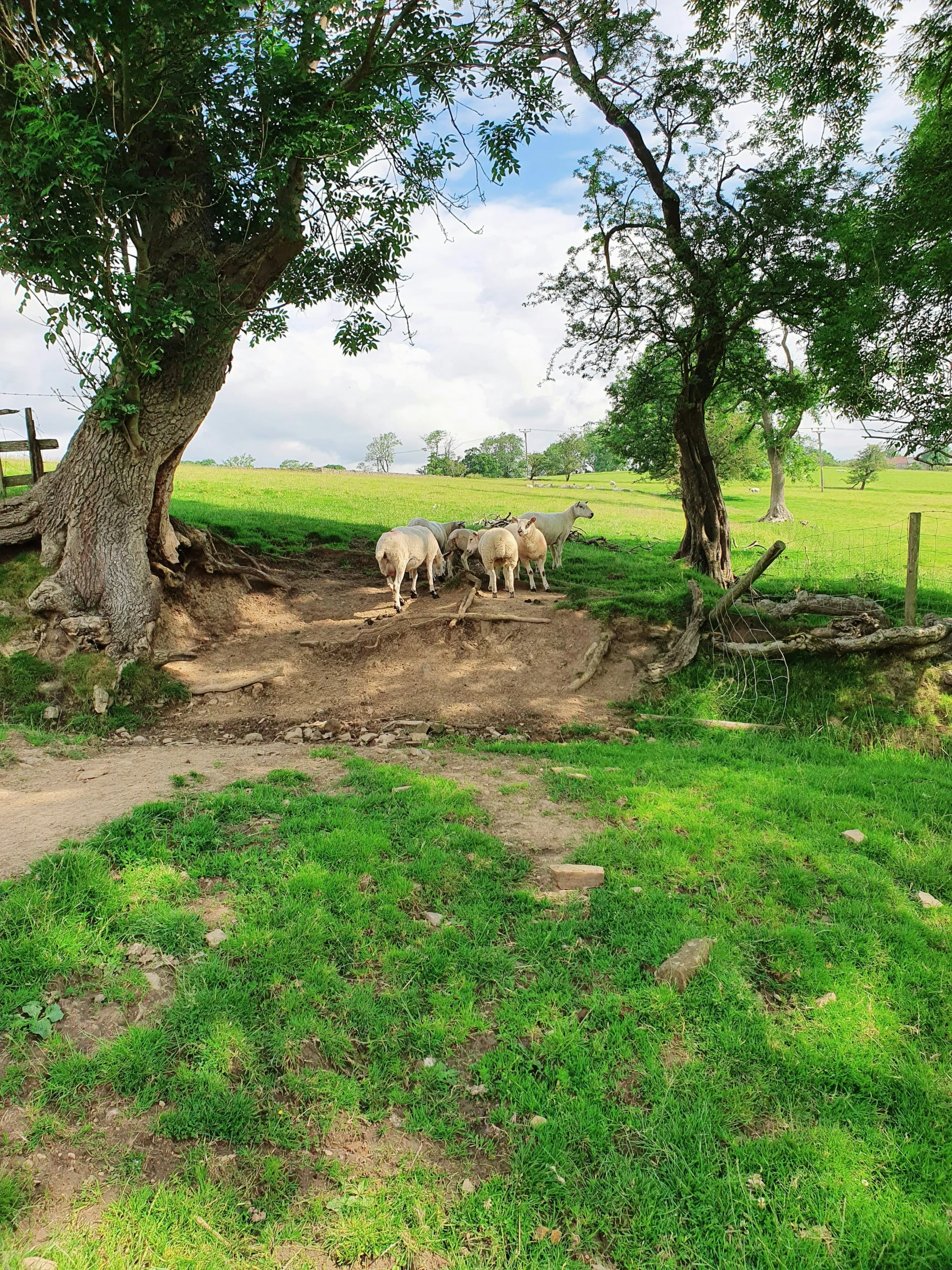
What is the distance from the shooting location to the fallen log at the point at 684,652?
1187 centimetres

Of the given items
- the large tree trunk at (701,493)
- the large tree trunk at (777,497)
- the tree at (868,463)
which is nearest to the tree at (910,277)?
the large tree trunk at (701,493)

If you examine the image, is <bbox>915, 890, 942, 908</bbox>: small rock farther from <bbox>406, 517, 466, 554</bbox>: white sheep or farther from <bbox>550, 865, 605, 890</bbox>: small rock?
<bbox>406, 517, 466, 554</bbox>: white sheep

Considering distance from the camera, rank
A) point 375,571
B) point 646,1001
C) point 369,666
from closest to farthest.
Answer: point 646,1001
point 369,666
point 375,571

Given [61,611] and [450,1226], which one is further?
[61,611]

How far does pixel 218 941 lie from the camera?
5.16 m

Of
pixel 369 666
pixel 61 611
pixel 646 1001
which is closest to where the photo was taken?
pixel 646 1001

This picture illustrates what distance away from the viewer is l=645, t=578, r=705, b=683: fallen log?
38.9 feet

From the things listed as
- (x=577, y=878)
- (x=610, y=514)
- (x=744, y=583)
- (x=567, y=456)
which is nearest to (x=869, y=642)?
(x=744, y=583)

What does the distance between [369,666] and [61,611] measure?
5.01 metres

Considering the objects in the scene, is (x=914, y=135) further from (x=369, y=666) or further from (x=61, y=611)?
(x=61, y=611)

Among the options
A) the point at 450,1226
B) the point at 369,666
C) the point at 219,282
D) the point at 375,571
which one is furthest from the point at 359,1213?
the point at 375,571

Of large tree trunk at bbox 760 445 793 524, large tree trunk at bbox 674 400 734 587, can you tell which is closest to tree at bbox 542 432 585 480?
large tree trunk at bbox 760 445 793 524

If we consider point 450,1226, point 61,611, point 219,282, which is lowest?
point 450,1226

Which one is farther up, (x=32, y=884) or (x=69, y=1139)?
(x=32, y=884)
